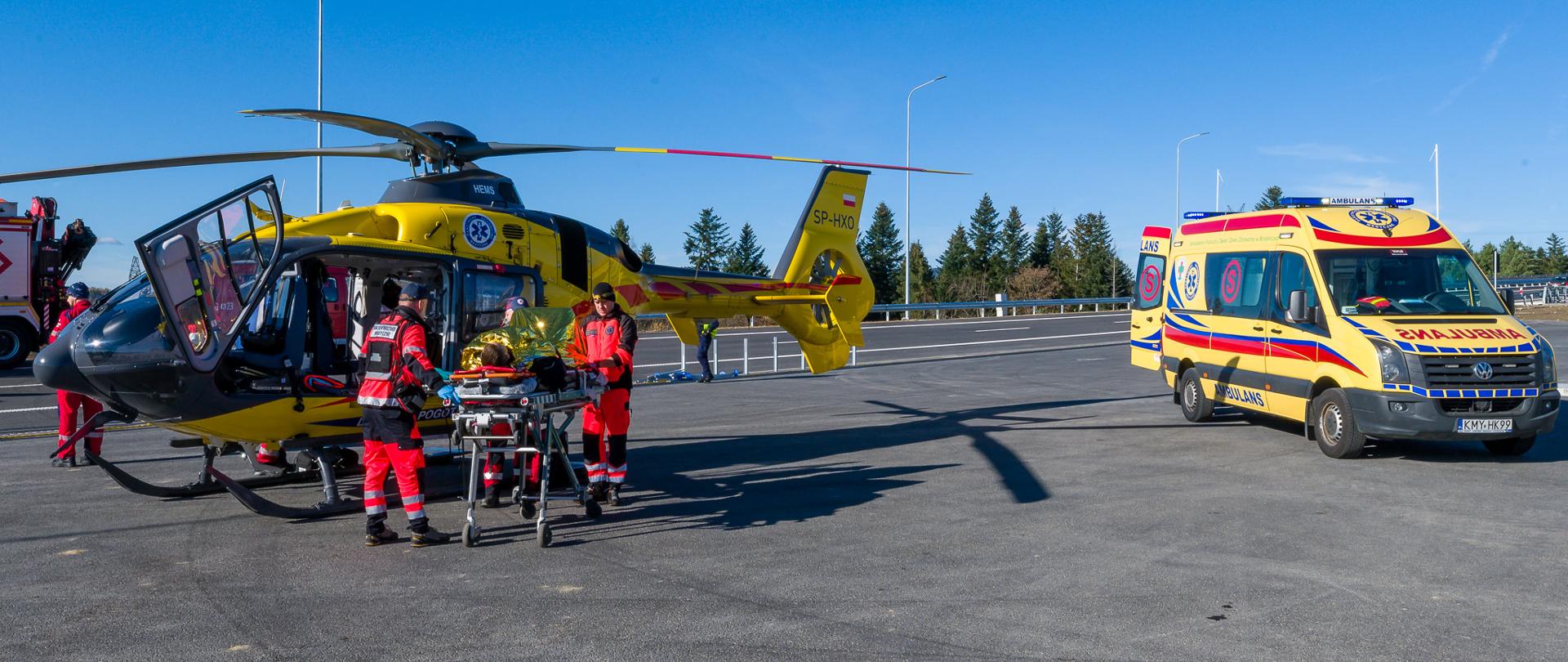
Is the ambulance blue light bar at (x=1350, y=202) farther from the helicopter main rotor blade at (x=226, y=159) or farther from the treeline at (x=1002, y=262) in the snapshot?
the treeline at (x=1002, y=262)

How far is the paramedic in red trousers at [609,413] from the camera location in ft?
27.0

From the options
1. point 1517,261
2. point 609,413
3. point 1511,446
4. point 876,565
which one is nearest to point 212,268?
point 609,413

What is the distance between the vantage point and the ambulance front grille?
9219 mm

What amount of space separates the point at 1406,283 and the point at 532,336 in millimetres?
8329

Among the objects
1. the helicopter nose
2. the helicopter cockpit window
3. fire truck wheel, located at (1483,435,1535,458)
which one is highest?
the helicopter cockpit window

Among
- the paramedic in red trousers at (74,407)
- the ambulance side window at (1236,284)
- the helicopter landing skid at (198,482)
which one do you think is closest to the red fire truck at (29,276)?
the paramedic in red trousers at (74,407)

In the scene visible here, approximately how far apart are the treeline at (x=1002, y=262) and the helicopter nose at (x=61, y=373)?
7211cm

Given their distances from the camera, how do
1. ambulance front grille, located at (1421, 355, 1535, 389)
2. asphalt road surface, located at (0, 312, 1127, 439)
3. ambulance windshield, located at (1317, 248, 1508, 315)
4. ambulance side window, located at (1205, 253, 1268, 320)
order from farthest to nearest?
asphalt road surface, located at (0, 312, 1127, 439) < ambulance side window, located at (1205, 253, 1268, 320) < ambulance windshield, located at (1317, 248, 1508, 315) < ambulance front grille, located at (1421, 355, 1535, 389)

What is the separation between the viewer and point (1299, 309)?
397 inches

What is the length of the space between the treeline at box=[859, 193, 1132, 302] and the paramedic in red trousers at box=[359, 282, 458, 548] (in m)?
71.5

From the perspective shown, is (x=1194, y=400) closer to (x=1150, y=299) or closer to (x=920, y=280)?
(x=1150, y=299)

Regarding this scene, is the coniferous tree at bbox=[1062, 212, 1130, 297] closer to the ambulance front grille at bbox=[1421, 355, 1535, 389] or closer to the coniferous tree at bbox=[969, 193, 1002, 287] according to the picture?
the coniferous tree at bbox=[969, 193, 1002, 287]

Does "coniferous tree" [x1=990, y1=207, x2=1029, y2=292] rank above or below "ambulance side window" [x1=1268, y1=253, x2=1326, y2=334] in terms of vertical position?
above

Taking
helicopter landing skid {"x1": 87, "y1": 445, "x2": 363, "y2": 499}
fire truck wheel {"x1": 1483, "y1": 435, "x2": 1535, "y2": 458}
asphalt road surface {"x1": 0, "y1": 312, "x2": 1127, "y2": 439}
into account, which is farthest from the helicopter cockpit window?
fire truck wheel {"x1": 1483, "y1": 435, "x2": 1535, "y2": 458}
